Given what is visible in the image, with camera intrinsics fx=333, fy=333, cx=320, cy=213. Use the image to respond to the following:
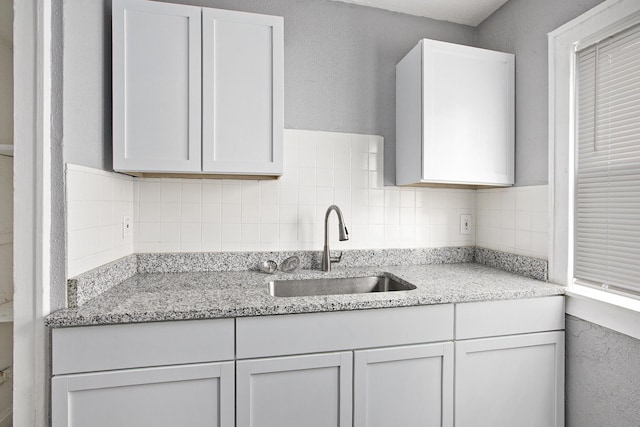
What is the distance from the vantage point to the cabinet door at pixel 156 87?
4.65 ft

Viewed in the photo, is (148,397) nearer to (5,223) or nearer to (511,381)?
(5,223)

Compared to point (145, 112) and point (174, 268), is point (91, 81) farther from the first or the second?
point (174, 268)

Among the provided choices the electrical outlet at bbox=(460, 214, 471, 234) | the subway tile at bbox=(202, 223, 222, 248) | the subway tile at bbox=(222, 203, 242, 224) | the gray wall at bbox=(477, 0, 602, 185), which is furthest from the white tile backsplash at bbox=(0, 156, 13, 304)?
the gray wall at bbox=(477, 0, 602, 185)

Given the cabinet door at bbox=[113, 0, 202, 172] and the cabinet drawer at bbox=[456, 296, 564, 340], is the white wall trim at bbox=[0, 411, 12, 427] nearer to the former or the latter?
the cabinet door at bbox=[113, 0, 202, 172]

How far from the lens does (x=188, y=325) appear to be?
1.17 m

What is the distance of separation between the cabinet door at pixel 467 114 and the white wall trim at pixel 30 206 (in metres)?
1.58

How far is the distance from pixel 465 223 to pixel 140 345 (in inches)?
75.1

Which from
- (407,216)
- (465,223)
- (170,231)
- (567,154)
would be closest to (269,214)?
(170,231)

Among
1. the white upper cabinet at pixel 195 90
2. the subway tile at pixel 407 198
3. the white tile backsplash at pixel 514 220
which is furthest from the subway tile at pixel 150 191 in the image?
the white tile backsplash at pixel 514 220

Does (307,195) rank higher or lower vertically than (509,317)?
higher

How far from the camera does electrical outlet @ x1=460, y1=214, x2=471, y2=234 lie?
2.16m

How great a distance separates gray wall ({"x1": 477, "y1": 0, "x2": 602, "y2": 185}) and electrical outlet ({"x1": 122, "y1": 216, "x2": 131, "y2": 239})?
82.0 inches

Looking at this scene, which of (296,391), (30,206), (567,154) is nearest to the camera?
(30,206)

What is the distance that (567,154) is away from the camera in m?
1.56
